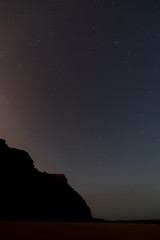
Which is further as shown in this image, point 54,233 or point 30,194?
point 30,194

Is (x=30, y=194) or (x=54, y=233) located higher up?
(x=30, y=194)

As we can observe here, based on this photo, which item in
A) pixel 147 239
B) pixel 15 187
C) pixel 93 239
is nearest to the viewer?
pixel 93 239

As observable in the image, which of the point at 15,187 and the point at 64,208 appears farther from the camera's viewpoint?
the point at 64,208

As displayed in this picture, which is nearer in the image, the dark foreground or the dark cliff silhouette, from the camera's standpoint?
the dark foreground

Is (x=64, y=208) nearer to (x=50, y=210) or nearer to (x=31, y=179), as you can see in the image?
(x=50, y=210)

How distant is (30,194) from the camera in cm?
3144

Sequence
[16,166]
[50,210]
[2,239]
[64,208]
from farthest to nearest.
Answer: [64,208], [50,210], [16,166], [2,239]

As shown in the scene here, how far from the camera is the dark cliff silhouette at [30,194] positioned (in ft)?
91.8

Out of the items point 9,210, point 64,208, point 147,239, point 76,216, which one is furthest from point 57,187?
point 147,239

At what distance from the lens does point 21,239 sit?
2.15m

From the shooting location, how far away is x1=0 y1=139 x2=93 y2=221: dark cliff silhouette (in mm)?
27969

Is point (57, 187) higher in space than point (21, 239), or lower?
higher

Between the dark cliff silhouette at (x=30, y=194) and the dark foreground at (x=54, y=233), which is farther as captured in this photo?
the dark cliff silhouette at (x=30, y=194)

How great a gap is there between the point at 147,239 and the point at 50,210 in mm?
34733
